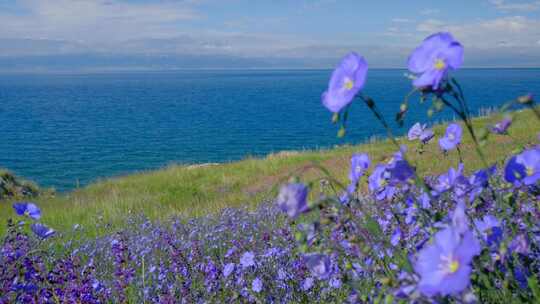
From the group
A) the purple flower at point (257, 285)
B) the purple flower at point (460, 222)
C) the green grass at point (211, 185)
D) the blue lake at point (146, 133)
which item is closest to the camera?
the purple flower at point (460, 222)

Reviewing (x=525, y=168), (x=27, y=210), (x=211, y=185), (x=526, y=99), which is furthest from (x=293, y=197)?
(x=211, y=185)

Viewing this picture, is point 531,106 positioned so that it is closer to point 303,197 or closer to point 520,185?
point 520,185

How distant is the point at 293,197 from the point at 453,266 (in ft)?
1.51

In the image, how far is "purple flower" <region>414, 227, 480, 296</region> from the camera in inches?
48.8

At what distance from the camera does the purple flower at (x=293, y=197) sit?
4.95 ft

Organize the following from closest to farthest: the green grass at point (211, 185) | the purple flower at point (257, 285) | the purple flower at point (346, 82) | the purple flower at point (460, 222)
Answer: the purple flower at point (460, 222)
the purple flower at point (346, 82)
the purple flower at point (257, 285)
the green grass at point (211, 185)

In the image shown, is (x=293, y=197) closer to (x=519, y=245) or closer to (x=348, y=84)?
(x=348, y=84)

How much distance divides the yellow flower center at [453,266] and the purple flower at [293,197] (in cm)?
41

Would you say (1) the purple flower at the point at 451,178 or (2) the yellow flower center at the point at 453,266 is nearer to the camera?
(2) the yellow flower center at the point at 453,266

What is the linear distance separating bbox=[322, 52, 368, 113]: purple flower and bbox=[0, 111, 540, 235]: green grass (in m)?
7.66

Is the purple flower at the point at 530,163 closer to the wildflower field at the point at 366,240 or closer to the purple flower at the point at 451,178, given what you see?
the wildflower field at the point at 366,240

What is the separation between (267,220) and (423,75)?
4969 millimetres

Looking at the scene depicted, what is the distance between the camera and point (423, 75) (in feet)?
5.07

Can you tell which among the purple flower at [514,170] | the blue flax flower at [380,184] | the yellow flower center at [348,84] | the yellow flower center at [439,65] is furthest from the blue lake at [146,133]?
the yellow flower center at [439,65]
